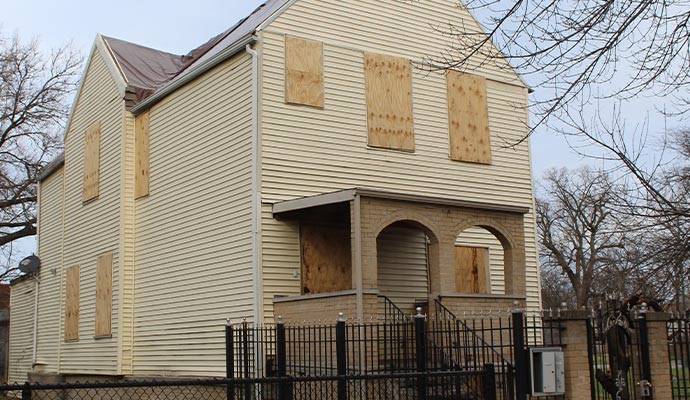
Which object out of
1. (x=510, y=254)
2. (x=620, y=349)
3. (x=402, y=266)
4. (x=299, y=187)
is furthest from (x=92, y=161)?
(x=620, y=349)

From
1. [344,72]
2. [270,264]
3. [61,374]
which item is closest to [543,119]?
[270,264]

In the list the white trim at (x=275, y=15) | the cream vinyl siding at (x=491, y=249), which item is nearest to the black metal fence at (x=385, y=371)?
the cream vinyl siding at (x=491, y=249)

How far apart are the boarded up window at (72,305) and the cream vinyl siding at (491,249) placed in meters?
11.2

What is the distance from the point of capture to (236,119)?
17547mm

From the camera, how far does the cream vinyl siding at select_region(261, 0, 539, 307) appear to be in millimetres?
17031

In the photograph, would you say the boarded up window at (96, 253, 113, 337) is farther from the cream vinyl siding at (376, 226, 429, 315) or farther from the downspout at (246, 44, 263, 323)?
the cream vinyl siding at (376, 226, 429, 315)

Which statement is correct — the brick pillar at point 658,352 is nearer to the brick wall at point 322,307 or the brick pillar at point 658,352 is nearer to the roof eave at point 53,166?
the brick wall at point 322,307

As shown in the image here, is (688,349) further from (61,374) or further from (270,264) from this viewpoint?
(61,374)

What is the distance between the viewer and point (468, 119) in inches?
782

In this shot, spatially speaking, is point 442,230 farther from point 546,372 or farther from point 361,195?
point 546,372

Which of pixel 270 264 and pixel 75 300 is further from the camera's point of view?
pixel 75 300

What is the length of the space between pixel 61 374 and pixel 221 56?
11837mm

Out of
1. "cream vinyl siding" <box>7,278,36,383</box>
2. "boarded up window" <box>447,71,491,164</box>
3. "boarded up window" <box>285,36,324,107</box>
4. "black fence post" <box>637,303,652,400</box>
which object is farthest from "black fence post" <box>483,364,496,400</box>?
"cream vinyl siding" <box>7,278,36,383</box>

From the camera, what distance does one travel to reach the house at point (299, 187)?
53.3ft
